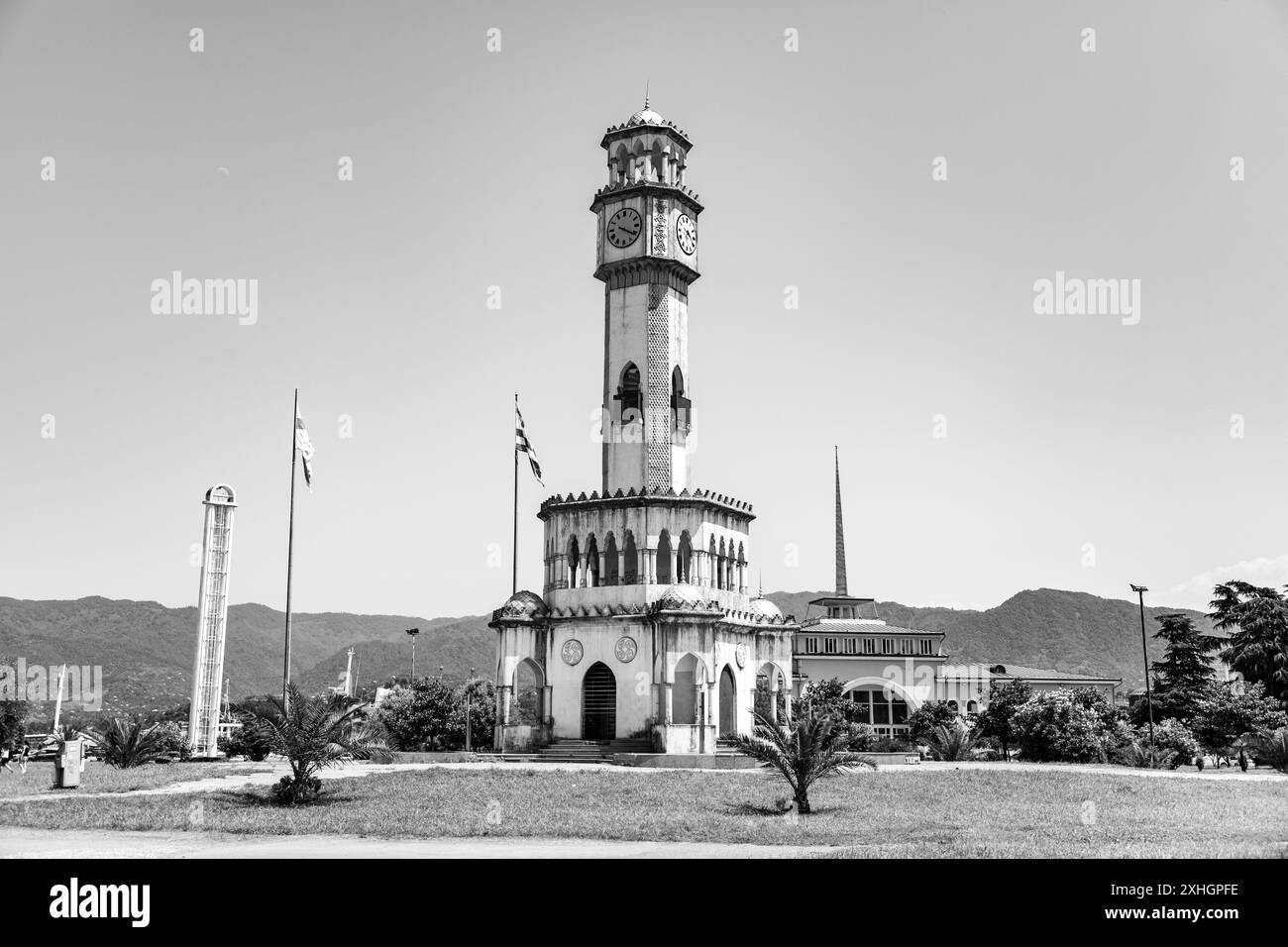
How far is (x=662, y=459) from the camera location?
165 ft

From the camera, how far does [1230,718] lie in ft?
185

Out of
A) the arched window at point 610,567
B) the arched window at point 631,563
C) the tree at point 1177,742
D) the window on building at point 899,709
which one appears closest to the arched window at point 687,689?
the arched window at point 631,563

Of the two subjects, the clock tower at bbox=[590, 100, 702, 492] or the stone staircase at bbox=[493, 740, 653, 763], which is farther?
the clock tower at bbox=[590, 100, 702, 492]

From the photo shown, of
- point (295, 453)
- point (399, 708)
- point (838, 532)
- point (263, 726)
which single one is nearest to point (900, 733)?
point (838, 532)

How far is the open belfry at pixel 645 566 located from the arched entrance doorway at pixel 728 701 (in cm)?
6

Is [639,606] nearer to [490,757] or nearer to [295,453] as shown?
[490,757]

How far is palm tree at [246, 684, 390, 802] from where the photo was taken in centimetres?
2856

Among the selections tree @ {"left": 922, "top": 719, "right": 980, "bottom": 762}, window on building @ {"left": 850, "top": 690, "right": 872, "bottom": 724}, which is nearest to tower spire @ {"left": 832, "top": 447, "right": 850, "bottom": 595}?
window on building @ {"left": 850, "top": 690, "right": 872, "bottom": 724}

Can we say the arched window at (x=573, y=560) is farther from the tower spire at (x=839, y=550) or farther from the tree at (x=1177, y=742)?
the tower spire at (x=839, y=550)

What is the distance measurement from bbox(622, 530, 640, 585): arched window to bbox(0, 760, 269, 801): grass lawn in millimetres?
16237

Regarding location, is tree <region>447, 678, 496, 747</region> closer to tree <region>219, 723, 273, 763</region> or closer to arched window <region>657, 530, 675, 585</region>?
tree <region>219, 723, 273, 763</region>

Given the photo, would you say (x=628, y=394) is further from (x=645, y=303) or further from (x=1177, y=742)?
(x=1177, y=742)

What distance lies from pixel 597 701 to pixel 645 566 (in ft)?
19.2
